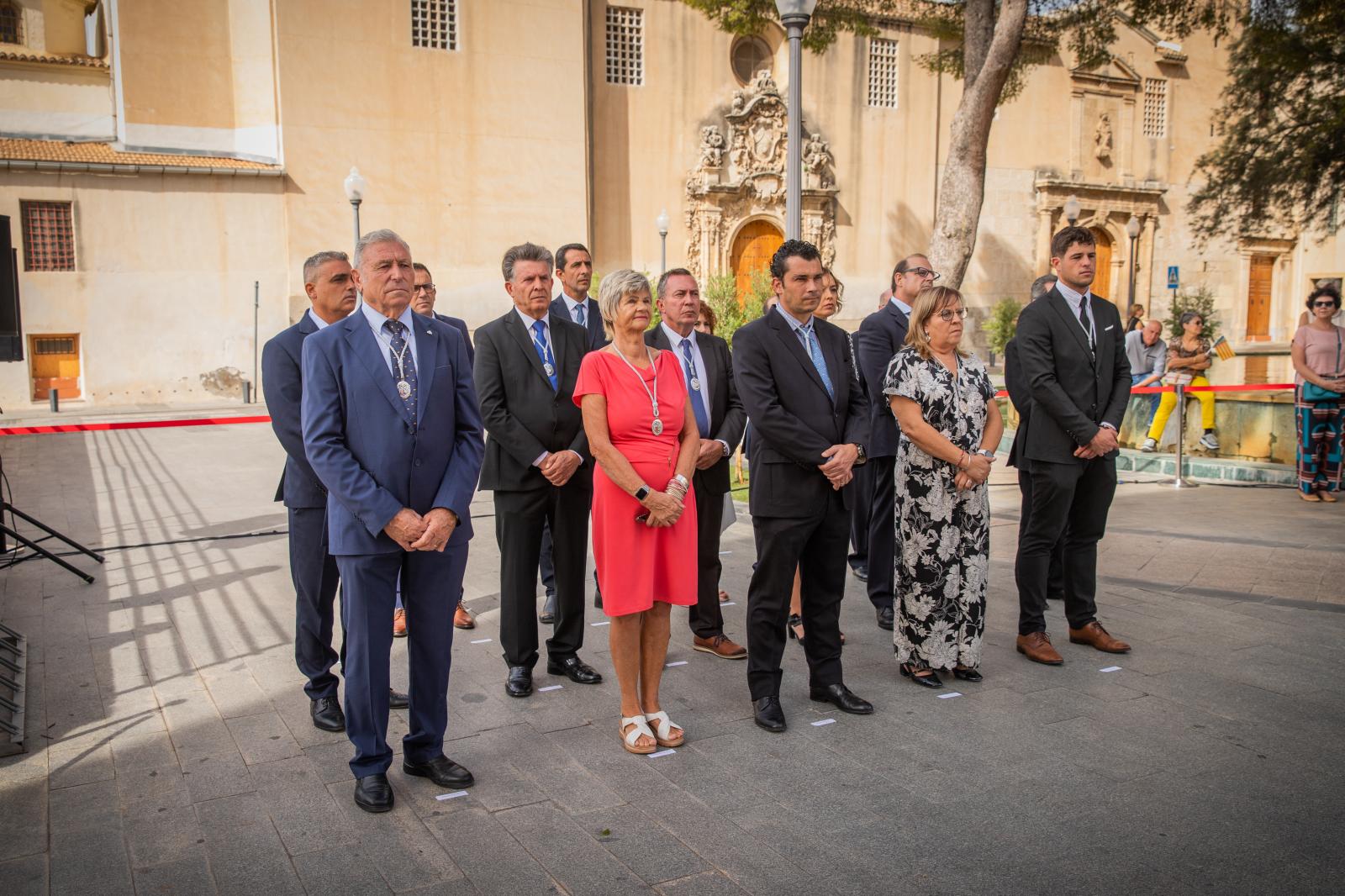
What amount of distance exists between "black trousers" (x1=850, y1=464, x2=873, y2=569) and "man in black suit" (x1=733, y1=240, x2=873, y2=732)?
1663mm

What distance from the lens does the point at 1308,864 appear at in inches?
130

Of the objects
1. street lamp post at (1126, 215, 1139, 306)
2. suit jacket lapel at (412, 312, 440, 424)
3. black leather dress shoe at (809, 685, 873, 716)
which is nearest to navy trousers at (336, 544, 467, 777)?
suit jacket lapel at (412, 312, 440, 424)

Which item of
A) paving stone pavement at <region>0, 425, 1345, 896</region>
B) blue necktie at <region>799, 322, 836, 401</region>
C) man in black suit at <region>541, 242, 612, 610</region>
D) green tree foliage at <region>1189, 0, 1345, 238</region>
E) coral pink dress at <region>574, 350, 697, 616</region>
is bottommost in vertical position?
paving stone pavement at <region>0, 425, 1345, 896</region>

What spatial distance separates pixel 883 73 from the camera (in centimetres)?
3042

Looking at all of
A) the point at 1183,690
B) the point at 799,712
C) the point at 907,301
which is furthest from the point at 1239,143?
the point at 799,712

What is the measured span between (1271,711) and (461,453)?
3.75 meters

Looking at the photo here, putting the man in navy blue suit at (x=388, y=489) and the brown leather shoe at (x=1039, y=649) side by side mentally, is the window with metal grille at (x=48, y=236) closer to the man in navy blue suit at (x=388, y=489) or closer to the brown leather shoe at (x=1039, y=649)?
the man in navy blue suit at (x=388, y=489)

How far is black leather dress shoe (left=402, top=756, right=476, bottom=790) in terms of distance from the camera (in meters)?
3.95

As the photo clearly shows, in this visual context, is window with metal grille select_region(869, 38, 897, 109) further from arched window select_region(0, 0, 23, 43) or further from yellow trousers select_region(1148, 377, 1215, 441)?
arched window select_region(0, 0, 23, 43)

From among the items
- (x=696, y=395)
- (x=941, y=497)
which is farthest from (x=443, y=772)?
(x=941, y=497)

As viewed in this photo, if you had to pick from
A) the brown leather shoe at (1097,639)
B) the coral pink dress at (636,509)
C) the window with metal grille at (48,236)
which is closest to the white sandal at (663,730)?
the coral pink dress at (636,509)

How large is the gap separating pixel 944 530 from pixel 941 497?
0.55 ft

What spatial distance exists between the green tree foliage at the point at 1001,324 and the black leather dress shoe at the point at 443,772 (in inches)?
1082

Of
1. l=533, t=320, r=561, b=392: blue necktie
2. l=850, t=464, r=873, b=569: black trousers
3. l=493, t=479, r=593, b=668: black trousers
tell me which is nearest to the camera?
l=493, t=479, r=593, b=668: black trousers
